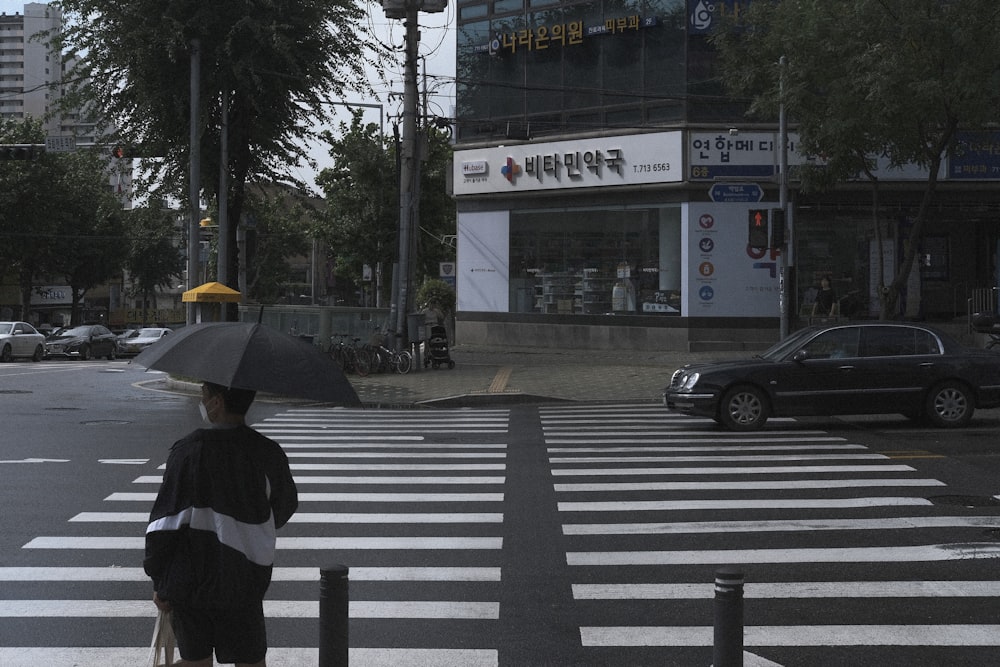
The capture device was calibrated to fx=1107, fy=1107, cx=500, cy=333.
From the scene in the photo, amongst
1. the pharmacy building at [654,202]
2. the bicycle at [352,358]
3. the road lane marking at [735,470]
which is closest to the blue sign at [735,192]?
the pharmacy building at [654,202]

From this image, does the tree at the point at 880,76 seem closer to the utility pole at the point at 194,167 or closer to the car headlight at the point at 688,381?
the car headlight at the point at 688,381

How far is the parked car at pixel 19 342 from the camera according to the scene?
1630 inches

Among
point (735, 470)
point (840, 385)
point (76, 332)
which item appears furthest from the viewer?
point (76, 332)

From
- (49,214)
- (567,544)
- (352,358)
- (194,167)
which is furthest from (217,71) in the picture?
(49,214)

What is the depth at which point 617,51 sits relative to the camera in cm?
3062

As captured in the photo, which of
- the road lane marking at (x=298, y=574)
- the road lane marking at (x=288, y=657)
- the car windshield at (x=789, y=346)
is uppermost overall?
the car windshield at (x=789, y=346)

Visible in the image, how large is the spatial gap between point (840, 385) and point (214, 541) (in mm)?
12478

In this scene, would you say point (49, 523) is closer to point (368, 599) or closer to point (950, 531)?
point (368, 599)

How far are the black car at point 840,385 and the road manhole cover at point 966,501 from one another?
5.05 meters

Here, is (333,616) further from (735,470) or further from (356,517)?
(735,470)

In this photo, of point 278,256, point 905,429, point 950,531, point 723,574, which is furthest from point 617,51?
point 278,256

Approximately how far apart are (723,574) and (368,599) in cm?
344

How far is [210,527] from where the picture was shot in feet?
13.7

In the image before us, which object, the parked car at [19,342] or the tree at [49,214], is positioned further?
the tree at [49,214]
